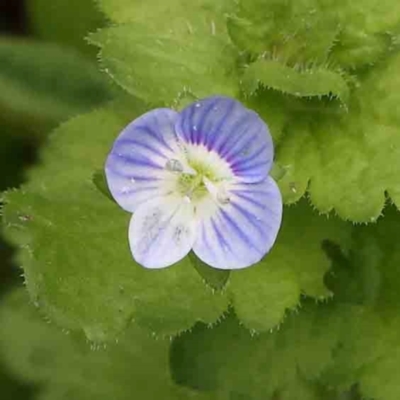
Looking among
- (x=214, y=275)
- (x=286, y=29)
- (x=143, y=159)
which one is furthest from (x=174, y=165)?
(x=286, y=29)

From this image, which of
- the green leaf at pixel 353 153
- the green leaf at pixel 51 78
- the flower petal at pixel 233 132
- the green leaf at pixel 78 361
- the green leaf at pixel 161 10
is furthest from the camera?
the green leaf at pixel 51 78

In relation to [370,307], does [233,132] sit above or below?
above

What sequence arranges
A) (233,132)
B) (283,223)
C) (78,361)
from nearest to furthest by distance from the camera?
(233,132) → (283,223) → (78,361)

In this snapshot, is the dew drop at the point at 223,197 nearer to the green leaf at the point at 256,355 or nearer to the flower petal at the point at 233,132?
the flower petal at the point at 233,132

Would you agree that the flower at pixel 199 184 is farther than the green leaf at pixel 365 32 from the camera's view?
No

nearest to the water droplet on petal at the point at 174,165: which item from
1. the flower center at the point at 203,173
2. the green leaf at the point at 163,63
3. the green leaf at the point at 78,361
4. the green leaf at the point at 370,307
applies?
the flower center at the point at 203,173

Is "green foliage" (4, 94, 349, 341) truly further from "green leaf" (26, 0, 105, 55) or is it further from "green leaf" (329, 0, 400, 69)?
"green leaf" (26, 0, 105, 55)

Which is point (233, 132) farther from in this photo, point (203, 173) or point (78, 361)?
point (78, 361)

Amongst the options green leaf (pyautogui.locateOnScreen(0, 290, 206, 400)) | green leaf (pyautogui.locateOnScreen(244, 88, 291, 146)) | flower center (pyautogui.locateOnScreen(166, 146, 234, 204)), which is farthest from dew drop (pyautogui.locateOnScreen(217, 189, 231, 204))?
green leaf (pyautogui.locateOnScreen(0, 290, 206, 400))
